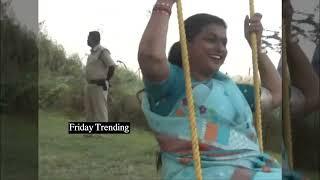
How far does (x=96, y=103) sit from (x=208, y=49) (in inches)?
20.9

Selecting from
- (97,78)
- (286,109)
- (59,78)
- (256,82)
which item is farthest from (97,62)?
(286,109)

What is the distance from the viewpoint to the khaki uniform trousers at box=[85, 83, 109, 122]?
2.17 meters

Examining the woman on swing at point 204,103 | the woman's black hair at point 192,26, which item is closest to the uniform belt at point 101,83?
the woman on swing at point 204,103

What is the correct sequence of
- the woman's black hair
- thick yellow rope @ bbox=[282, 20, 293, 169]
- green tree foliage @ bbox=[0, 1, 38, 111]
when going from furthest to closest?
1. thick yellow rope @ bbox=[282, 20, 293, 169]
2. the woman's black hair
3. green tree foliage @ bbox=[0, 1, 38, 111]

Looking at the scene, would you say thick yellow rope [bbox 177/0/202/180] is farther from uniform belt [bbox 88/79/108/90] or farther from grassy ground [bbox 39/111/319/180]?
uniform belt [bbox 88/79/108/90]

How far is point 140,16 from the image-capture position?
7.16 ft

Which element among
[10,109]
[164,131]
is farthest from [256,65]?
[10,109]

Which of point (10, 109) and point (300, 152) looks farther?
point (300, 152)

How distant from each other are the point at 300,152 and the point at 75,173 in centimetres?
101

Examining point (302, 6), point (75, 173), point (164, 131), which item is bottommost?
point (75, 173)

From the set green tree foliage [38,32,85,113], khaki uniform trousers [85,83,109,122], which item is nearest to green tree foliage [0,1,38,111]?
green tree foliage [38,32,85,113]

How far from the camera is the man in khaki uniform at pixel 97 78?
2168 millimetres

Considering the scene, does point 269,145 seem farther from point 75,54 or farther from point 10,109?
point 10,109

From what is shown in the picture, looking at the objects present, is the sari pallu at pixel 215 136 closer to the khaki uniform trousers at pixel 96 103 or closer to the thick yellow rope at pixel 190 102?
the thick yellow rope at pixel 190 102
